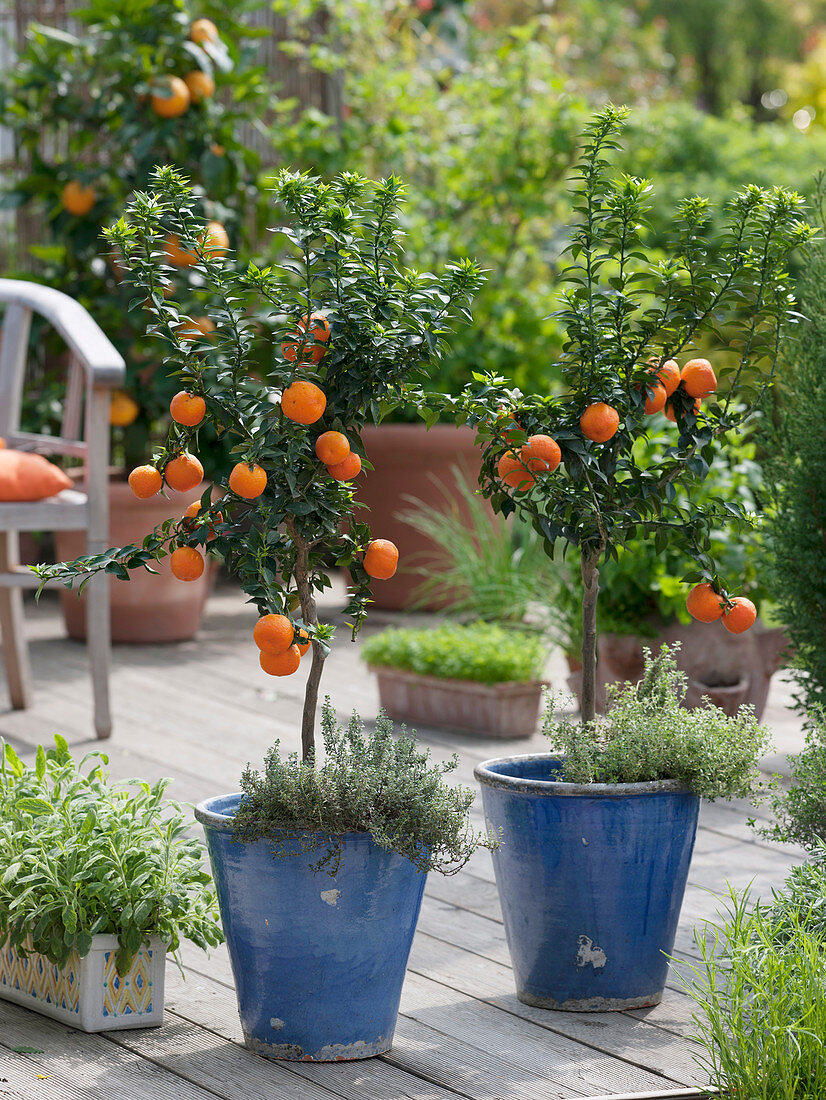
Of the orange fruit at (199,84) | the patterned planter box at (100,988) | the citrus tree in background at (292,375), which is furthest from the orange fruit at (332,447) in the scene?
the orange fruit at (199,84)

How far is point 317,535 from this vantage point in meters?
1.74

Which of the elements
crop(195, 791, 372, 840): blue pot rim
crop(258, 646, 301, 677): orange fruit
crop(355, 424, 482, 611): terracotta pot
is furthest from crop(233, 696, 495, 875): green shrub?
crop(355, 424, 482, 611): terracotta pot

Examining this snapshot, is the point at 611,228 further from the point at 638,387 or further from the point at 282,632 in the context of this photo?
the point at 282,632

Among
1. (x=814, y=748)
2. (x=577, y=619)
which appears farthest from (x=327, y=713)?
(x=577, y=619)

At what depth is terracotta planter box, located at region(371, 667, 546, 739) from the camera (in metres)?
3.45

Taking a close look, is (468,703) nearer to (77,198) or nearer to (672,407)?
(672,407)

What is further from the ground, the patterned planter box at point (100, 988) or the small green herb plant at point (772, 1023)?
the small green herb plant at point (772, 1023)

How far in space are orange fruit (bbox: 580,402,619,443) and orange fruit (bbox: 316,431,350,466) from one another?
1.25 ft

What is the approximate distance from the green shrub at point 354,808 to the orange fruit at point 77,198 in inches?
135

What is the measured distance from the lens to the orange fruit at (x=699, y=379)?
1.96m

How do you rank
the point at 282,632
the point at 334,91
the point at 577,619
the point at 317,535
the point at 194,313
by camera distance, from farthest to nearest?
the point at 334,91
the point at 194,313
the point at 577,619
the point at 317,535
the point at 282,632

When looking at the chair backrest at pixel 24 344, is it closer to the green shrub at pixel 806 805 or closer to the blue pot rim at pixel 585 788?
the blue pot rim at pixel 585 788

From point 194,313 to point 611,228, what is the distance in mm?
2983

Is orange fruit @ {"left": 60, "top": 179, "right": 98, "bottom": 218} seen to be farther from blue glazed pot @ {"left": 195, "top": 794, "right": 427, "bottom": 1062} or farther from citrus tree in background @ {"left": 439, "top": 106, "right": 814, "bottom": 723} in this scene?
blue glazed pot @ {"left": 195, "top": 794, "right": 427, "bottom": 1062}
